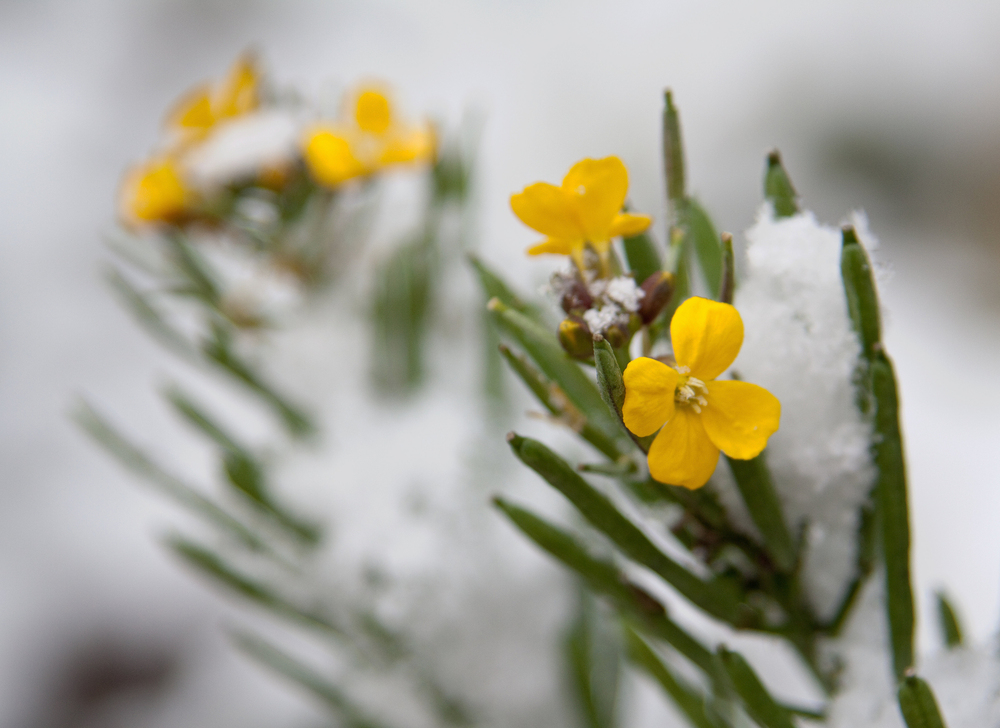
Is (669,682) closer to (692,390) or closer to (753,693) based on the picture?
(753,693)

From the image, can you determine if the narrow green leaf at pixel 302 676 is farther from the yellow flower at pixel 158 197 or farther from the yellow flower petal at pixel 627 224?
the yellow flower petal at pixel 627 224

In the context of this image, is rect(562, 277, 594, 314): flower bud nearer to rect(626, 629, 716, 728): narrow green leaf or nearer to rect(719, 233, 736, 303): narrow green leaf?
rect(719, 233, 736, 303): narrow green leaf

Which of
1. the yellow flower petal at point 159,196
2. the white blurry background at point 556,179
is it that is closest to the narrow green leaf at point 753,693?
Answer: the yellow flower petal at point 159,196

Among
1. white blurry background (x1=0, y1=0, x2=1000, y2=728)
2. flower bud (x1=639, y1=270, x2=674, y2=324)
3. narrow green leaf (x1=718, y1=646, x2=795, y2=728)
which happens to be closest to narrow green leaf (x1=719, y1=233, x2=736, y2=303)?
flower bud (x1=639, y1=270, x2=674, y2=324)

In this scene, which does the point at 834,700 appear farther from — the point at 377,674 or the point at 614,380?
the point at 377,674

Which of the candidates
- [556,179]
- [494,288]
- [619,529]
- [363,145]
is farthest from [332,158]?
[556,179]
